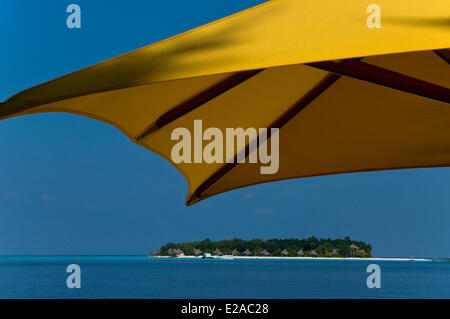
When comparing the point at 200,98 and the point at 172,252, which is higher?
the point at 200,98

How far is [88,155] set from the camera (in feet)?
464

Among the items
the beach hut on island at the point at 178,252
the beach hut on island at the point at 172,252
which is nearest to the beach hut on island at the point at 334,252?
the beach hut on island at the point at 178,252

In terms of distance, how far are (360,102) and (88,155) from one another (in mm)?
143874

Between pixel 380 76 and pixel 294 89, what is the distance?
2.15 ft

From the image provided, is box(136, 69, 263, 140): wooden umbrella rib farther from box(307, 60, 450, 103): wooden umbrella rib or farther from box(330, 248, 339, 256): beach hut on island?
box(330, 248, 339, 256): beach hut on island

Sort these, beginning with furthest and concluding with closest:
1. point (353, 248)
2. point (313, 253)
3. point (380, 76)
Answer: point (313, 253), point (353, 248), point (380, 76)

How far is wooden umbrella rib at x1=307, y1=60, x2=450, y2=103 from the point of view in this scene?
182 centimetres

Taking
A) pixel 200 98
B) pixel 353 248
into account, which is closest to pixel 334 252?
pixel 353 248

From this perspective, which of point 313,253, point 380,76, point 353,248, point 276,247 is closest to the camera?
point 380,76

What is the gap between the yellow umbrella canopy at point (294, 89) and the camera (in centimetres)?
104

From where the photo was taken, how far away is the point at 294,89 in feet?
8.19

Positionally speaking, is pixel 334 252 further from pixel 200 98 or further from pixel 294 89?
pixel 200 98
